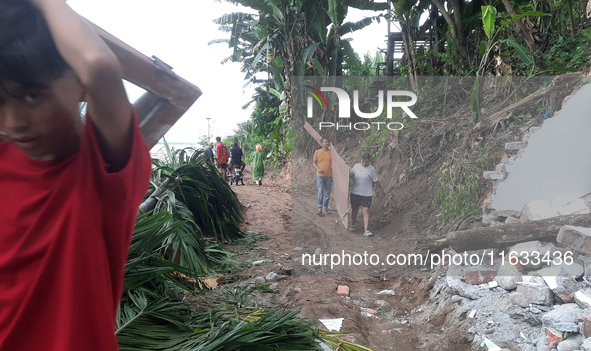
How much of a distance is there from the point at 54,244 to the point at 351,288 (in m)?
3.95

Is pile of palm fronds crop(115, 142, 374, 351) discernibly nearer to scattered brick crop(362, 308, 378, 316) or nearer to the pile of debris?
scattered brick crop(362, 308, 378, 316)

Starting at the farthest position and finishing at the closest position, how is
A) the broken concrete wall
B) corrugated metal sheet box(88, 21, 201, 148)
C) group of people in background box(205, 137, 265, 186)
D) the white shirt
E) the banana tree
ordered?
1. group of people in background box(205, 137, 265, 186)
2. the banana tree
3. the white shirt
4. the broken concrete wall
5. corrugated metal sheet box(88, 21, 201, 148)

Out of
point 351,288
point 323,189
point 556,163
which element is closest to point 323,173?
point 323,189

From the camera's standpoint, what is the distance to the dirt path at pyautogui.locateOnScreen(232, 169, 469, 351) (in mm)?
3262

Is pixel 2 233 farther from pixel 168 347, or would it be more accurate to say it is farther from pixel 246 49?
pixel 246 49

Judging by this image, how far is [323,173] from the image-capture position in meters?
4.81

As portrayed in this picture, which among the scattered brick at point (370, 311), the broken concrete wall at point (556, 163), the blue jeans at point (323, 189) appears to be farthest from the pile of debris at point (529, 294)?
the blue jeans at point (323, 189)

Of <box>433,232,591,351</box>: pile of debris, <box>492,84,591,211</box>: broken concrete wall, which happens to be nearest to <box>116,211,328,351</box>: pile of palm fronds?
<box>433,232,591,351</box>: pile of debris

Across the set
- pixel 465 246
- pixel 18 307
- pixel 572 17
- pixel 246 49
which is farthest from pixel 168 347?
pixel 246 49

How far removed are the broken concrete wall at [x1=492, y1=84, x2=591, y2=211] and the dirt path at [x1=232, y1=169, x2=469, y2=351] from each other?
5.25 feet

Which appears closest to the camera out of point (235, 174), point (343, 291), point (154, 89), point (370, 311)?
point (154, 89)

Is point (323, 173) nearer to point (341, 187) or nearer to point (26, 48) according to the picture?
point (341, 187)

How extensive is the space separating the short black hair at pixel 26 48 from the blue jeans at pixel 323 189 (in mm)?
4256

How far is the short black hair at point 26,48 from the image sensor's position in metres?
0.61
